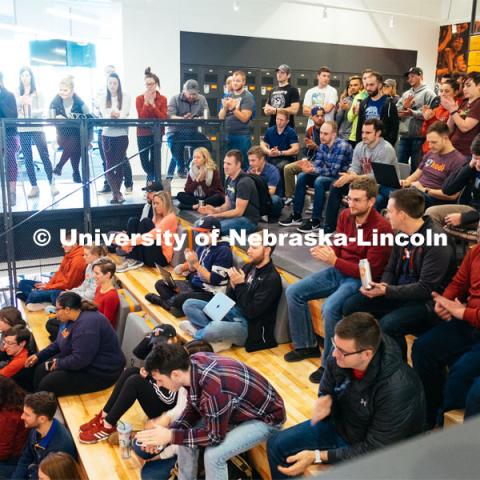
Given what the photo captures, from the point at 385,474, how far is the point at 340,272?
3926 millimetres

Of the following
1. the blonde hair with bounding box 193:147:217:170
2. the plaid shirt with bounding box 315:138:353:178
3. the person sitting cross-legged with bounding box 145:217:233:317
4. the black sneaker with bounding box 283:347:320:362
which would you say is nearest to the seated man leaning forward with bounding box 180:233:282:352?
the black sneaker with bounding box 283:347:320:362

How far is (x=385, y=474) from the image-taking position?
0.38 meters

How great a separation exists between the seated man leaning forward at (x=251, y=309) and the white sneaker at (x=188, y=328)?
0.03 feet

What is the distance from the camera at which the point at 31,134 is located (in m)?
7.04

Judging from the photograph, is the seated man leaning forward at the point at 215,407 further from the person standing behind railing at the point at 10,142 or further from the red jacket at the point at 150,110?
the red jacket at the point at 150,110

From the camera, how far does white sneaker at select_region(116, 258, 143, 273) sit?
268 inches

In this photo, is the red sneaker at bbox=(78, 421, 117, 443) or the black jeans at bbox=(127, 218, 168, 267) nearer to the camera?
the red sneaker at bbox=(78, 421, 117, 443)

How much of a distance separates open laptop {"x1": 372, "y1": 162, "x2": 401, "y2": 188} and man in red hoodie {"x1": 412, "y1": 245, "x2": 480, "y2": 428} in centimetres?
211

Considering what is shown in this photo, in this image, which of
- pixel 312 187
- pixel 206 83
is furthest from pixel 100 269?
pixel 206 83

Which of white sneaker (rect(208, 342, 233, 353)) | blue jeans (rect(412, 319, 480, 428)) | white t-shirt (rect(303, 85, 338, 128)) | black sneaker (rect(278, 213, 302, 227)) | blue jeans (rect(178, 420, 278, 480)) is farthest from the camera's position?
white t-shirt (rect(303, 85, 338, 128))

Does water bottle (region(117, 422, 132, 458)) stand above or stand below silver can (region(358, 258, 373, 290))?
below

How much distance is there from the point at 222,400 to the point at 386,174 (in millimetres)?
3173

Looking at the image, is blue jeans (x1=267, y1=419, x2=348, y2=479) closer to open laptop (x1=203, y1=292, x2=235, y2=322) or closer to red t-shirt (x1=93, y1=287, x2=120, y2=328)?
open laptop (x1=203, y1=292, x2=235, y2=322)

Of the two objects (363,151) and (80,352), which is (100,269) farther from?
(363,151)
